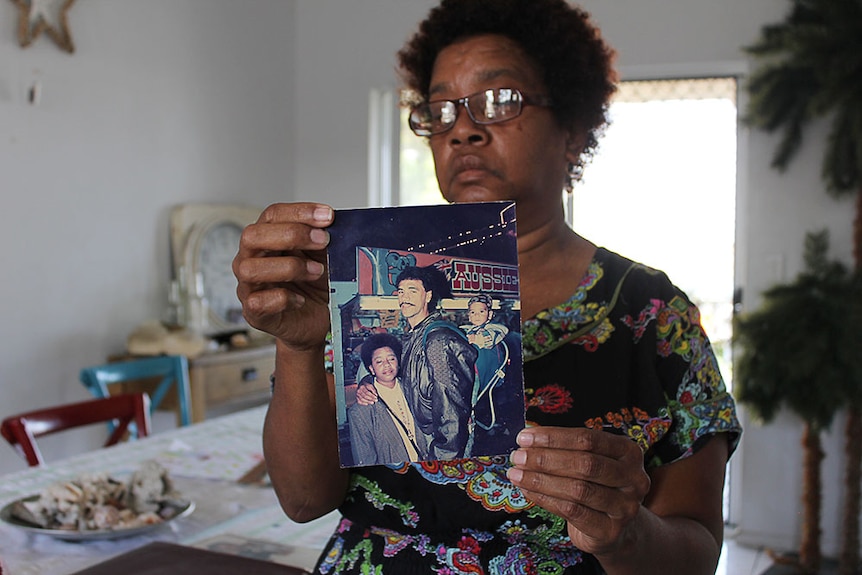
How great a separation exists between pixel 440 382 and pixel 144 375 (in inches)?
81.9

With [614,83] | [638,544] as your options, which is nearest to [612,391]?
[638,544]

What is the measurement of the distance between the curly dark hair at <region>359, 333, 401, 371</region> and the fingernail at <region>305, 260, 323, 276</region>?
0.09 metres

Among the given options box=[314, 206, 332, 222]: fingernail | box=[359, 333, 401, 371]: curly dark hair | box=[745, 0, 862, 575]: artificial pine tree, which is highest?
box=[745, 0, 862, 575]: artificial pine tree

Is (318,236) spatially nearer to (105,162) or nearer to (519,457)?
(519,457)

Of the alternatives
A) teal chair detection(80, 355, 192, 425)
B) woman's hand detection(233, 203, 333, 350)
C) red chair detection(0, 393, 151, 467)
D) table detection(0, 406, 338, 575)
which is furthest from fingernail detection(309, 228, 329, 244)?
teal chair detection(80, 355, 192, 425)

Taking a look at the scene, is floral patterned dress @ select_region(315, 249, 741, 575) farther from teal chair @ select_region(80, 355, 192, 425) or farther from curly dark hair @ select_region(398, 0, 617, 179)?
teal chair @ select_region(80, 355, 192, 425)

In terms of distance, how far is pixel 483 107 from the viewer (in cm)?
105

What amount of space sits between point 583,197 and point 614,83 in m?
2.71

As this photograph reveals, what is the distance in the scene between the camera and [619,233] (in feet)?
12.6

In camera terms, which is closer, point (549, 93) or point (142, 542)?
point (549, 93)

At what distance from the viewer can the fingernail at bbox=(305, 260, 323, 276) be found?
85 cm

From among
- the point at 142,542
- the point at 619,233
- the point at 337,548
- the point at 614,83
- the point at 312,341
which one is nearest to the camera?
the point at 312,341

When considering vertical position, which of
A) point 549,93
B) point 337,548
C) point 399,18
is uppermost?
point 399,18

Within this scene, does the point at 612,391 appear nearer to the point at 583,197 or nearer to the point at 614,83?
the point at 614,83
